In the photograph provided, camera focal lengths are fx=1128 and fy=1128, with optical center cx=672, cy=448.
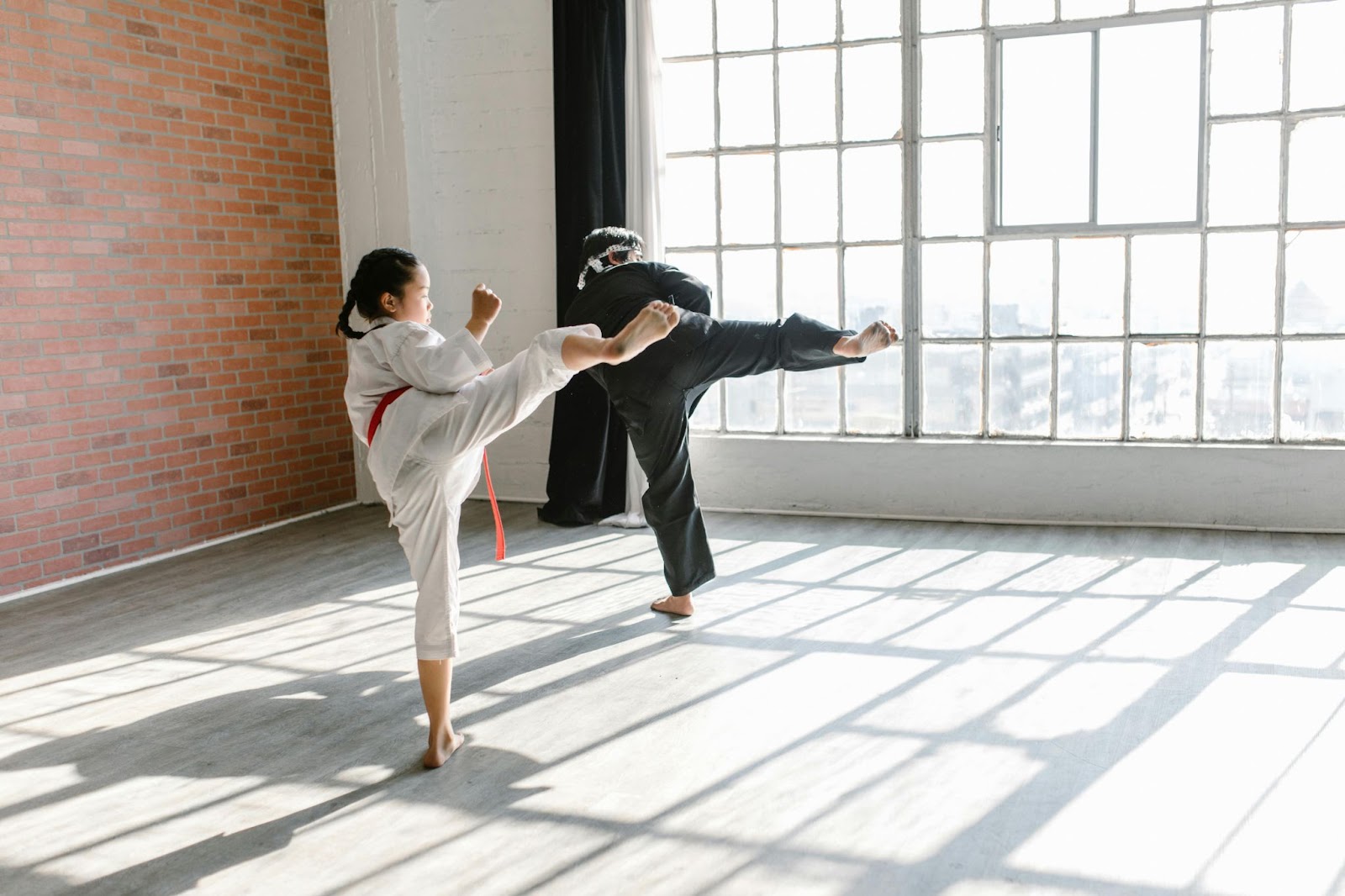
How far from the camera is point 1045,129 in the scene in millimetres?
5059

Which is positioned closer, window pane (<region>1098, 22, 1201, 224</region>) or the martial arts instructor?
the martial arts instructor

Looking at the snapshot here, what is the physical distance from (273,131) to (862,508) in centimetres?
346

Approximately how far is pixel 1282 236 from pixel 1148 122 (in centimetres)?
74

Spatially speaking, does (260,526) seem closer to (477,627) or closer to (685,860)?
(477,627)

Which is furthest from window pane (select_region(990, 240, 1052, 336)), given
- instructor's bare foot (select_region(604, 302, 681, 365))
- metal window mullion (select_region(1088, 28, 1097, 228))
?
instructor's bare foot (select_region(604, 302, 681, 365))

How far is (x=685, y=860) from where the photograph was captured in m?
2.23

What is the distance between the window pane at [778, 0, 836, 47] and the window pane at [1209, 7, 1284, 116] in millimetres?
1653

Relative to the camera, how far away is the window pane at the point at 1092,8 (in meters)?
4.89

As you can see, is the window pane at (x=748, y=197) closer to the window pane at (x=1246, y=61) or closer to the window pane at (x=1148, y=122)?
the window pane at (x=1148, y=122)

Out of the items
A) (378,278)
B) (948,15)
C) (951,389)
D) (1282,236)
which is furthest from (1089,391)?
(378,278)

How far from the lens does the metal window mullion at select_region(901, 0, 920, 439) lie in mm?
5160

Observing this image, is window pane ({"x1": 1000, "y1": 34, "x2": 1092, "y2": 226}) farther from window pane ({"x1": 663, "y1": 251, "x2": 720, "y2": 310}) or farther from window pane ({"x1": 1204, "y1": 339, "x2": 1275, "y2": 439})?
window pane ({"x1": 663, "y1": 251, "x2": 720, "y2": 310})

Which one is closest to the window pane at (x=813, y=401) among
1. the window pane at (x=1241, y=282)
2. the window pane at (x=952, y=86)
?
the window pane at (x=952, y=86)

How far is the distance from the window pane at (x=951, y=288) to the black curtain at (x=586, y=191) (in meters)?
1.50
